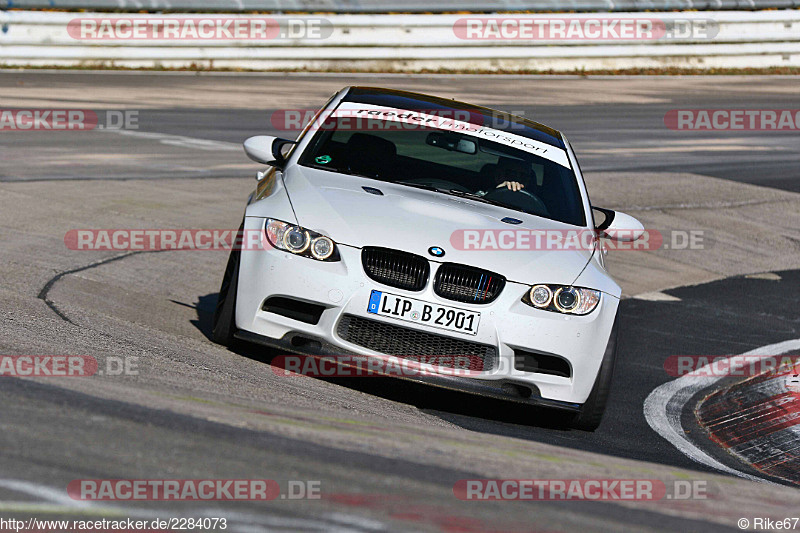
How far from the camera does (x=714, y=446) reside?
6.32 meters

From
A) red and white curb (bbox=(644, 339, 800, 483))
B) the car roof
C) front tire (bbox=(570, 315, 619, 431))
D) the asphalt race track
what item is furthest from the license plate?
the car roof

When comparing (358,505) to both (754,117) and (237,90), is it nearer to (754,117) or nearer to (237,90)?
(237,90)

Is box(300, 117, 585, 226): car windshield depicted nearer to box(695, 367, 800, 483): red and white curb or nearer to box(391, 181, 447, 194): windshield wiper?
box(391, 181, 447, 194): windshield wiper

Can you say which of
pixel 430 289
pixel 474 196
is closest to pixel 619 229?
pixel 474 196

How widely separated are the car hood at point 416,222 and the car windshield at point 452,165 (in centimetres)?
25

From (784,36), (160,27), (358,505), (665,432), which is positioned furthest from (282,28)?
(358,505)

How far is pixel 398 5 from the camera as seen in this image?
27172 millimetres

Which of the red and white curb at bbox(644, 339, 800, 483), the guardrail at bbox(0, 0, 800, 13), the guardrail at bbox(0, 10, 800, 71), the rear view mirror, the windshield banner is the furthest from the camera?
the guardrail at bbox(0, 0, 800, 13)

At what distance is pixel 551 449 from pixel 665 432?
183cm

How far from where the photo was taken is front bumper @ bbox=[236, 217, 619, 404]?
18.7ft

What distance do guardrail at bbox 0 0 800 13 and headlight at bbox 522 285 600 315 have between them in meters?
20.3

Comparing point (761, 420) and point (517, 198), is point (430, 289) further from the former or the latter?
point (761, 420)

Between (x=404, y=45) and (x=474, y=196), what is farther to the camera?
(x=404, y=45)

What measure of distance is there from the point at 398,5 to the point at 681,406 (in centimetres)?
2134
